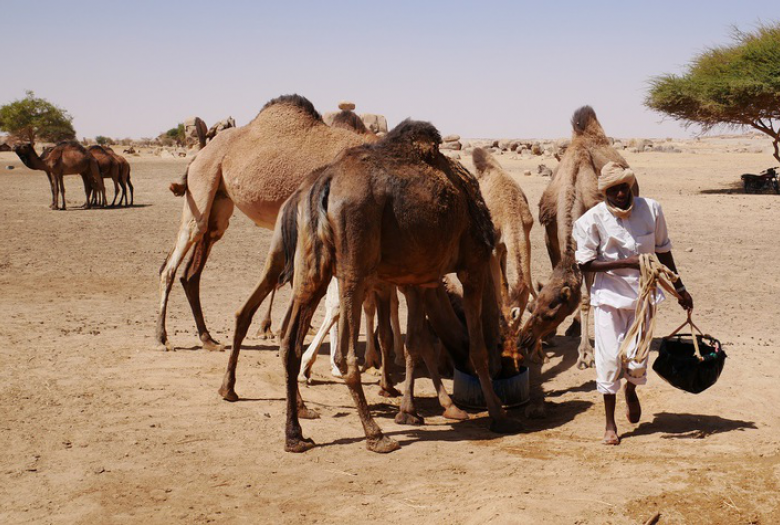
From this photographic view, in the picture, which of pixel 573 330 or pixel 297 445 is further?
pixel 573 330

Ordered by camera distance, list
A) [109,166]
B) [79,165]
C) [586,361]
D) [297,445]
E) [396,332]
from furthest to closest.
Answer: [109,166] → [79,165] → [586,361] → [396,332] → [297,445]

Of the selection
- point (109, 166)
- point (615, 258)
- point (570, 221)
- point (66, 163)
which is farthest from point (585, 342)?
point (109, 166)

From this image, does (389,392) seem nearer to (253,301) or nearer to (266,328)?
(253,301)

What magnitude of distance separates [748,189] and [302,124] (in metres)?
21.1

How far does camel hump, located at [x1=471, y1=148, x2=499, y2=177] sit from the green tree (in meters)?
60.3

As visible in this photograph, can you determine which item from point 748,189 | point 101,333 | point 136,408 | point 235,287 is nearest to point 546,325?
point 136,408

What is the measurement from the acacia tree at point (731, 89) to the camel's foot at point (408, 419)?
78.6ft

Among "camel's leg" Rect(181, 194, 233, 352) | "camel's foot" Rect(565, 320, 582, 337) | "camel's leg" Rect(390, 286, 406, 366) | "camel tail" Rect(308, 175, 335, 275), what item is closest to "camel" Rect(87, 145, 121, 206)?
"camel's leg" Rect(181, 194, 233, 352)

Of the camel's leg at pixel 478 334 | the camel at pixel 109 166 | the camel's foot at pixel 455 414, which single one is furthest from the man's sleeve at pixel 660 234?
the camel at pixel 109 166

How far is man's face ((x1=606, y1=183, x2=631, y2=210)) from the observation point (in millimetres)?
5418

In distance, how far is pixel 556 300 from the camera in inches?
286

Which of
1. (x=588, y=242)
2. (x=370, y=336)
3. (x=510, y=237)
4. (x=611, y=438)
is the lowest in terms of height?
(x=611, y=438)

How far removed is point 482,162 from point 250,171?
9.90 ft

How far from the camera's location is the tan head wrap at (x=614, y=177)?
17.5 feet
